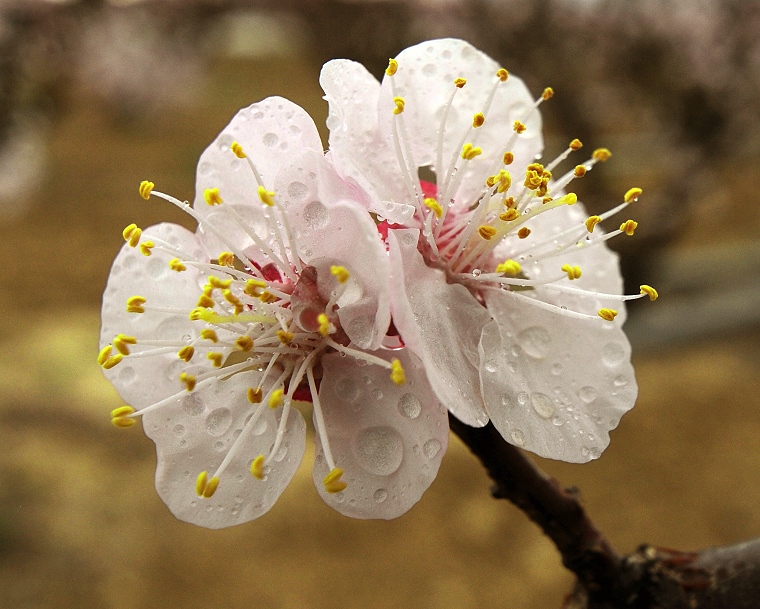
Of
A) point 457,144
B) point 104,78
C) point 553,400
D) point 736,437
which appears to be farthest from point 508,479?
point 104,78

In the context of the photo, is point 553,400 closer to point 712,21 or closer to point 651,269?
point 651,269

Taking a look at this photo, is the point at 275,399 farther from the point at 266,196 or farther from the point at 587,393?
the point at 587,393

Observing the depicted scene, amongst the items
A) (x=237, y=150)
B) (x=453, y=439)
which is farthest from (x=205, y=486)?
(x=453, y=439)

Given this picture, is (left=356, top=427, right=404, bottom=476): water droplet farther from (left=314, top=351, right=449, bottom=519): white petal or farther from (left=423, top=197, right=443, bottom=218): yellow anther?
(left=423, top=197, right=443, bottom=218): yellow anther

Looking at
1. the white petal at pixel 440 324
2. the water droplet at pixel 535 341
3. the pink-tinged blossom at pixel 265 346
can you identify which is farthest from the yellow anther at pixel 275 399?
the water droplet at pixel 535 341

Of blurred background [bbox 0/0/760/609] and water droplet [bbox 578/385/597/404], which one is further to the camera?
blurred background [bbox 0/0/760/609]

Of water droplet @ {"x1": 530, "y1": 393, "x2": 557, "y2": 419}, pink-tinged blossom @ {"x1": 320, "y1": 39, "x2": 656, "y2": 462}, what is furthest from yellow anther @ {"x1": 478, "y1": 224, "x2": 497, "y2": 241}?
water droplet @ {"x1": 530, "y1": 393, "x2": 557, "y2": 419}
